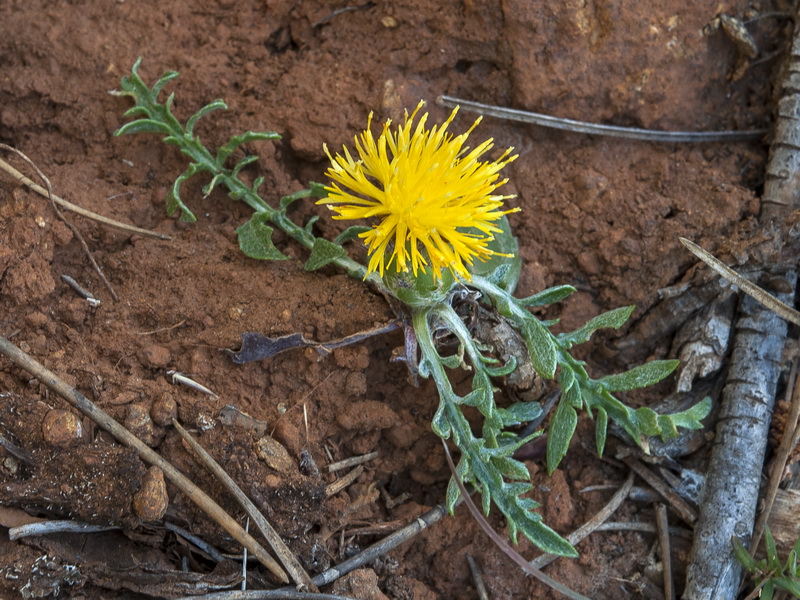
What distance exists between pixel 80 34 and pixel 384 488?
2.44 meters

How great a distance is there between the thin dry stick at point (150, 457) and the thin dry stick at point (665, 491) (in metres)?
1.45

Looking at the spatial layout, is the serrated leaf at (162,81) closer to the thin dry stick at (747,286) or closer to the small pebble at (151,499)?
the small pebble at (151,499)

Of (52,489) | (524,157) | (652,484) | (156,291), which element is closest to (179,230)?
(156,291)

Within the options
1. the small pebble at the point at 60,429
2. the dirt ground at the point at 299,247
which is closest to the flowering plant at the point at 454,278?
the dirt ground at the point at 299,247

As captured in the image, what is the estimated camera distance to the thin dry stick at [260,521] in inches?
98.7

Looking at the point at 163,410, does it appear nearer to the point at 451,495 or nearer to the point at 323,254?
the point at 323,254

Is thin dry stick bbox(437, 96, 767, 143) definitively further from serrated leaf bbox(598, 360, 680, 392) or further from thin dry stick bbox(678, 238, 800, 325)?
serrated leaf bbox(598, 360, 680, 392)

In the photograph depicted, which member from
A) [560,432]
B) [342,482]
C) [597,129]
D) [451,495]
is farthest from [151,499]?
[597,129]

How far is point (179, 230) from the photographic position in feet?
10.2

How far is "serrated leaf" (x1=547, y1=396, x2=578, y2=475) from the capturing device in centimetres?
274

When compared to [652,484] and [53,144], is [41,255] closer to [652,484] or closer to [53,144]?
[53,144]

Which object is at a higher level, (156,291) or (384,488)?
(156,291)

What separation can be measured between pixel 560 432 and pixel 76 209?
209cm

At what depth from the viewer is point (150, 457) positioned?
8.13ft
